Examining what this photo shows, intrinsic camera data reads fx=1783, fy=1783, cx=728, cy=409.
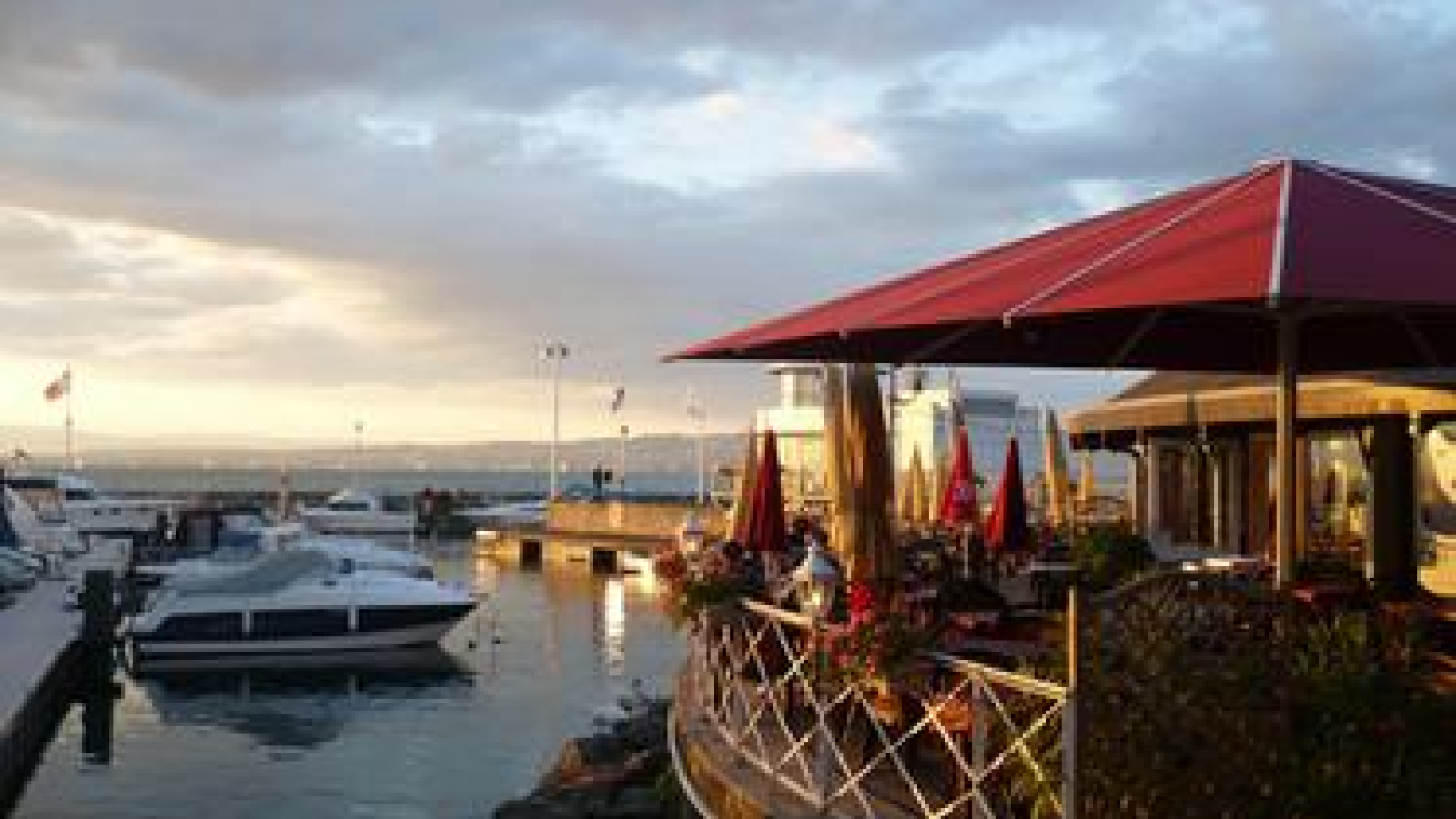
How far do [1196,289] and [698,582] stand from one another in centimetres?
666

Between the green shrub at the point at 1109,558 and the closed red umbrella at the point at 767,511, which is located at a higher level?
the closed red umbrella at the point at 767,511

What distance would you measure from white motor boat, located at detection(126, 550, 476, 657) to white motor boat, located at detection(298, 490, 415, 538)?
37.5 m

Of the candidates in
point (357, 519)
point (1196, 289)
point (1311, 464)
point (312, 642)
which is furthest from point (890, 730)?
point (357, 519)

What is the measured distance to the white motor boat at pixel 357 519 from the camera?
76.4 meters

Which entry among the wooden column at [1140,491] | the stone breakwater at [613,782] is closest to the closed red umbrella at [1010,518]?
the wooden column at [1140,491]

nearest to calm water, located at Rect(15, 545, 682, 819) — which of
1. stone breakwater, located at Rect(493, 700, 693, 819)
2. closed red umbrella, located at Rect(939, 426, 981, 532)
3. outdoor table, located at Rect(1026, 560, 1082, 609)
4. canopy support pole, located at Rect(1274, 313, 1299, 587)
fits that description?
stone breakwater, located at Rect(493, 700, 693, 819)

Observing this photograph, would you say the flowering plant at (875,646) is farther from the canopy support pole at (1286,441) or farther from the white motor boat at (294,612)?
the white motor boat at (294,612)

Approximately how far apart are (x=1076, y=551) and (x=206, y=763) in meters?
13.3

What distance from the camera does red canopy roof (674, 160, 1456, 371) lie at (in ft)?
22.3

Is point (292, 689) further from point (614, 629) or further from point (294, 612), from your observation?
point (614, 629)

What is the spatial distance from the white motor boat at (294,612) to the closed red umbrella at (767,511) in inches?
739

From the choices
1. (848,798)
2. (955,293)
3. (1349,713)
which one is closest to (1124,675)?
(1349,713)

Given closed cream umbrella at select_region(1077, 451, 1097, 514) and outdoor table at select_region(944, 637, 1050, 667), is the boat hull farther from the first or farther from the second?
outdoor table at select_region(944, 637, 1050, 667)

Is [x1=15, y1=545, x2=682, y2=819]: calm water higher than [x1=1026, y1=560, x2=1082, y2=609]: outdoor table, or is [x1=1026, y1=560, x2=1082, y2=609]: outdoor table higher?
[x1=1026, y1=560, x2=1082, y2=609]: outdoor table
